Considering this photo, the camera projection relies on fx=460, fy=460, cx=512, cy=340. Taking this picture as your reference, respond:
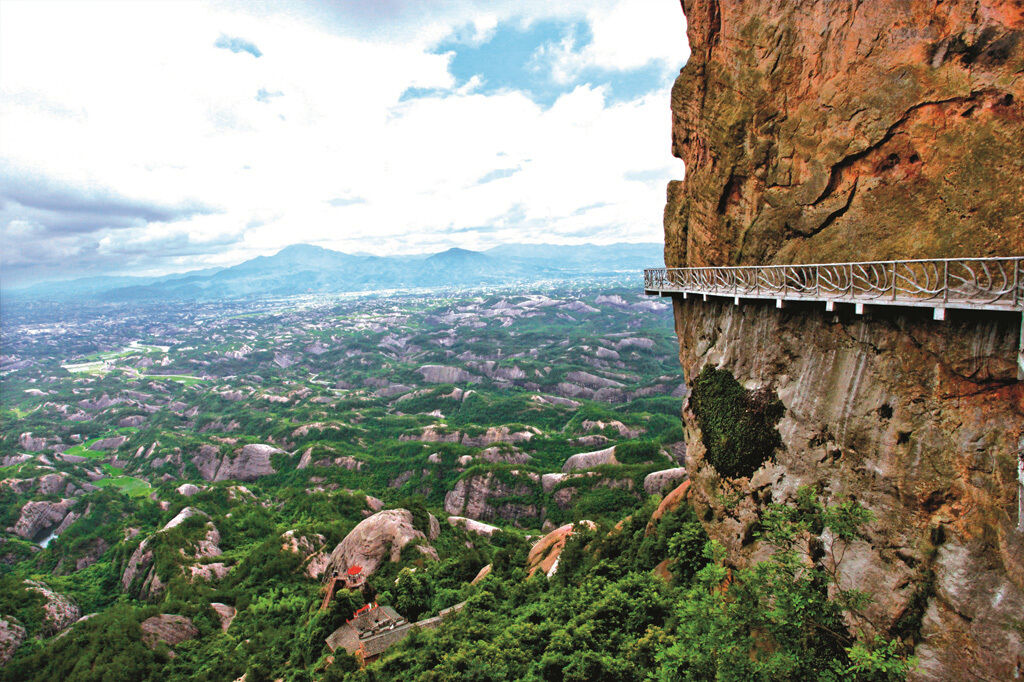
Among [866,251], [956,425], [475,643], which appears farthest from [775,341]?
[475,643]

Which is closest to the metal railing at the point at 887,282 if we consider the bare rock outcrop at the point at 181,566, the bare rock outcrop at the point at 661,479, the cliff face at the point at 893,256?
the cliff face at the point at 893,256

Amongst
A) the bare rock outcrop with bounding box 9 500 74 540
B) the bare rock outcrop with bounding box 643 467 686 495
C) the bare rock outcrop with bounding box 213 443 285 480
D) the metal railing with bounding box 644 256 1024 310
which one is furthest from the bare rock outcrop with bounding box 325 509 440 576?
the bare rock outcrop with bounding box 9 500 74 540

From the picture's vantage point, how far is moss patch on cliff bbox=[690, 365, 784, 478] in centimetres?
2064

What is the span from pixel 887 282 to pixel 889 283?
67 millimetres

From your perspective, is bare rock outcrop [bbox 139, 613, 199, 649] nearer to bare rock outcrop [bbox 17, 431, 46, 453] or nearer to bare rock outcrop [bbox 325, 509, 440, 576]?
bare rock outcrop [bbox 325, 509, 440, 576]

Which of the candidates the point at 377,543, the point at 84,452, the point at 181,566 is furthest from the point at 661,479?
the point at 84,452

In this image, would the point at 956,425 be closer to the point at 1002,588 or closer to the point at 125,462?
Answer: the point at 1002,588

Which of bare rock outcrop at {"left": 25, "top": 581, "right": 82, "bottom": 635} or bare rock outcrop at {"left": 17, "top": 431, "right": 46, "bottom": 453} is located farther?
bare rock outcrop at {"left": 17, "top": 431, "right": 46, "bottom": 453}

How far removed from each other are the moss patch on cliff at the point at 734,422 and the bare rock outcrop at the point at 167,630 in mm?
47893

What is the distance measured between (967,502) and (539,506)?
65.5 metres

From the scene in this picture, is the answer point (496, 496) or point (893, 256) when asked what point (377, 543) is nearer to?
point (496, 496)

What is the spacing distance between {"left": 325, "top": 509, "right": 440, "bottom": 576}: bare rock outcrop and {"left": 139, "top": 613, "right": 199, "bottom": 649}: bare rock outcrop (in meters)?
12.7

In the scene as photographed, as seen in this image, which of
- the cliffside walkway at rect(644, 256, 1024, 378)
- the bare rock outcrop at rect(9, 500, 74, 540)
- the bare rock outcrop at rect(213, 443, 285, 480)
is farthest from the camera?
the bare rock outcrop at rect(213, 443, 285, 480)

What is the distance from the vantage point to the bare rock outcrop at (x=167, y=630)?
39594 mm
